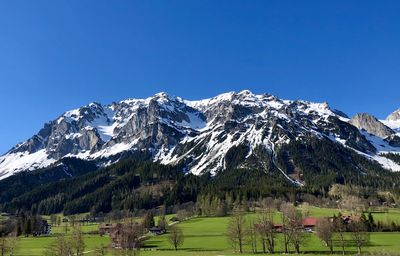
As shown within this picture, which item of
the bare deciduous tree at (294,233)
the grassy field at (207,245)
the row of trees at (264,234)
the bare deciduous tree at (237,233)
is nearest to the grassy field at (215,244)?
the grassy field at (207,245)

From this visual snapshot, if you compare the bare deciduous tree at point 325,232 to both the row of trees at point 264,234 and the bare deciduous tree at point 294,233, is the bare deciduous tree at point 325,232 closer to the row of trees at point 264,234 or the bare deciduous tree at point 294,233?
the row of trees at point 264,234

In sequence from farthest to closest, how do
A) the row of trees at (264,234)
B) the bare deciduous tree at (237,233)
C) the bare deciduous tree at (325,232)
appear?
the bare deciduous tree at (237,233)
the bare deciduous tree at (325,232)
the row of trees at (264,234)

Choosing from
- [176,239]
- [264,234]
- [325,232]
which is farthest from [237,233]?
[325,232]

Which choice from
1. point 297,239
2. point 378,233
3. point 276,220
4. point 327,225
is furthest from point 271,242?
point 276,220

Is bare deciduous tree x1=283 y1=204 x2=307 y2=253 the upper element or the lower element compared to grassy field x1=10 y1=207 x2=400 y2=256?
upper

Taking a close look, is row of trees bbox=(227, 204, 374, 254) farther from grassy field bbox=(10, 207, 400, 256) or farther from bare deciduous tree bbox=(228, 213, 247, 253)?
grassy field bbox=(10, 207, 400, 256)

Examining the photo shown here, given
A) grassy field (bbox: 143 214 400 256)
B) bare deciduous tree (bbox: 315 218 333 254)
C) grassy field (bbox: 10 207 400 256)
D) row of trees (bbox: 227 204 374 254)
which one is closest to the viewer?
grassy field (bbox: 10 207 400 256)

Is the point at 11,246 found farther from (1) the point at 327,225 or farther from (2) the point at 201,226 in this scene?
(1) the point at 327,225

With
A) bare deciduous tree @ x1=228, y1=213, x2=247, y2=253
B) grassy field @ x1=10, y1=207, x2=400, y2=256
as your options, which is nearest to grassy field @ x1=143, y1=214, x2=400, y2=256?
grassy field @ x1=10, y1=207, x2=400, y2=256

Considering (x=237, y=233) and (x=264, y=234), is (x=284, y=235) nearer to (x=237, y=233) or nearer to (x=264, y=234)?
(x=264, y=234)

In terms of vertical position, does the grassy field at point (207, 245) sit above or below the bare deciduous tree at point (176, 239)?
below

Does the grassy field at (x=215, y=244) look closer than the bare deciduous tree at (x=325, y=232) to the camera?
Yes

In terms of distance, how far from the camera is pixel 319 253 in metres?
107

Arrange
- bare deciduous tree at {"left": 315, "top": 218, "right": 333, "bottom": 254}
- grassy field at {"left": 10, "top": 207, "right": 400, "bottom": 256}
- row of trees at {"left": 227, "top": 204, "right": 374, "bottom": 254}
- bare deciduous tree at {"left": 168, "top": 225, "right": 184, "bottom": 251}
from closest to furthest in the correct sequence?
grassy field at {"left": 10, "top": 207, "right": 400, "bottom": 256} < row of trees at {"left": 227, "top": 204, "right": 374, "bottom": 254} < bare deciduous tree at {"left": 315, "top": 218, "right": 333, "bottom": 254} < bare deciduous tree at {"left": 168, "top": 225, "right": 184, "bottom": 251}
